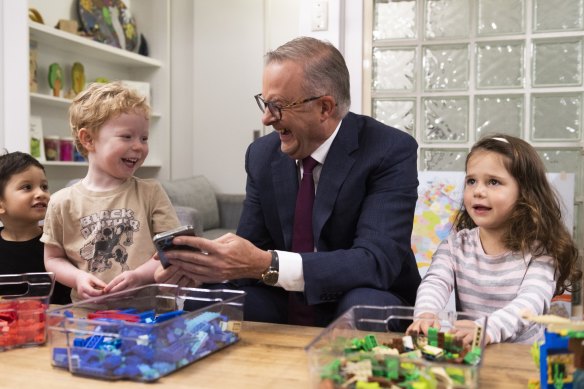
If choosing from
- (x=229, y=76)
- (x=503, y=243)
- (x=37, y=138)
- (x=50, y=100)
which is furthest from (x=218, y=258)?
(x=229, y=76)

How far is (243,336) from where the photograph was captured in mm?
1227

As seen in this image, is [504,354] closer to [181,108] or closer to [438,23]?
[438,23]

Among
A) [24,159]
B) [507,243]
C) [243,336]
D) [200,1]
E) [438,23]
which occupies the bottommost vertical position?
[243,336]

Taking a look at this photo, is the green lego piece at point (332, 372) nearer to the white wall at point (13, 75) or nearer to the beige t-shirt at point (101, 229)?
the beige t-shirt at point (101, 229)

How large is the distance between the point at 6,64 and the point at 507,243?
249 cm

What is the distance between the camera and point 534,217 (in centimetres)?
156

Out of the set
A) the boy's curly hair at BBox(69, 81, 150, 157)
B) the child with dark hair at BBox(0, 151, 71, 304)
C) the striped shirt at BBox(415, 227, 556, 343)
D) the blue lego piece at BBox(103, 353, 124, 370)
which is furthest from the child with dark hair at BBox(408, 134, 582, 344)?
the child with dark hair at BBox(0, 151, 71, 304)

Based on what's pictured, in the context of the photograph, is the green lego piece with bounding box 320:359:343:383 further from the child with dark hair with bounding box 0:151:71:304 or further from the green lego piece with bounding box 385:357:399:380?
the child with dark hair with bounding box 0:151:71:304

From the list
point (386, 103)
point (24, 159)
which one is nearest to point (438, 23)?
point (386, 103)

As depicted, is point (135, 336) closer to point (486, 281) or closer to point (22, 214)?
point (486, 281)

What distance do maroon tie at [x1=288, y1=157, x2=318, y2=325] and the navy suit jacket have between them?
0.08 feet

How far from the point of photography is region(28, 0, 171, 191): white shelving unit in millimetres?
4016

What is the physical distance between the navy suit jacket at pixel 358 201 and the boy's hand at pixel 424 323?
0.39 meters

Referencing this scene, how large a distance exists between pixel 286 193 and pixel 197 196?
3158 millimetres
